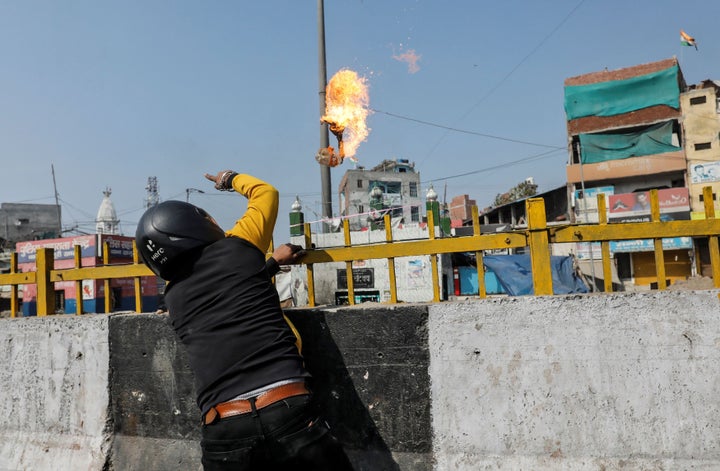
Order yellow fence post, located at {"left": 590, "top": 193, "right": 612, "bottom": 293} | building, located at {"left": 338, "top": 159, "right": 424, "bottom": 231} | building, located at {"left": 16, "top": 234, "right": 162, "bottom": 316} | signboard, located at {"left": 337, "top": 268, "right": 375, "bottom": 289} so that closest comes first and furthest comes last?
yellow fence post, located at {"left": 590, "top": 193, "right": 612, "bottom": 293} < signboard, located at {"left": 337, "top": 268, "right": 375, "bottom": 289} < building, located at {"left": 16, "top": 234, "right": 162, "bottom": 316} < building, located at {"left": 338, "top": 159, "right": 424, "bottom": 231}

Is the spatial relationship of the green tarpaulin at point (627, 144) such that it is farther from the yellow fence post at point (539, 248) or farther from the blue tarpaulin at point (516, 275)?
the yellow fence post at point (539, 248)

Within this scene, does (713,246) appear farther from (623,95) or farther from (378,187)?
(623,95)

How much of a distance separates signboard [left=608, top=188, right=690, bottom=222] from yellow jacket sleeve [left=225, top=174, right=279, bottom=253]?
27.7m

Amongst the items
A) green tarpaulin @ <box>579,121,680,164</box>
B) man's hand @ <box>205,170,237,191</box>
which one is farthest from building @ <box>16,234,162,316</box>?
man's hand @ <box>205,170,237,191</box>

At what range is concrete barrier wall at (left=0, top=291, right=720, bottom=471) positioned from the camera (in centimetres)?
263

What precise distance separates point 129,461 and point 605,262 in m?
3.74

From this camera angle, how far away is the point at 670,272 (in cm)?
2891

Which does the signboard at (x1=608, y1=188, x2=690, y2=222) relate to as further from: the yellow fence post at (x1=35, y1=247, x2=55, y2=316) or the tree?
the yellow fence post at (x1=35, y1=247, x2=55, y2=316)

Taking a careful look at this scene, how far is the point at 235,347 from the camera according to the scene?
221 cm

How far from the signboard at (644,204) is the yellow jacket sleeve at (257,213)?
27741 mm

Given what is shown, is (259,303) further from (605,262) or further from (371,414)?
(605,262)

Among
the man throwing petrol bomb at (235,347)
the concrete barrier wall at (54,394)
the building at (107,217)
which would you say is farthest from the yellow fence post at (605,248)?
the building at (107,217)

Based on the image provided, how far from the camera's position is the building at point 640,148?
27.8 metres

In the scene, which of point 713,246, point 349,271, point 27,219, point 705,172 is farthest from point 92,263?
point 705,172
